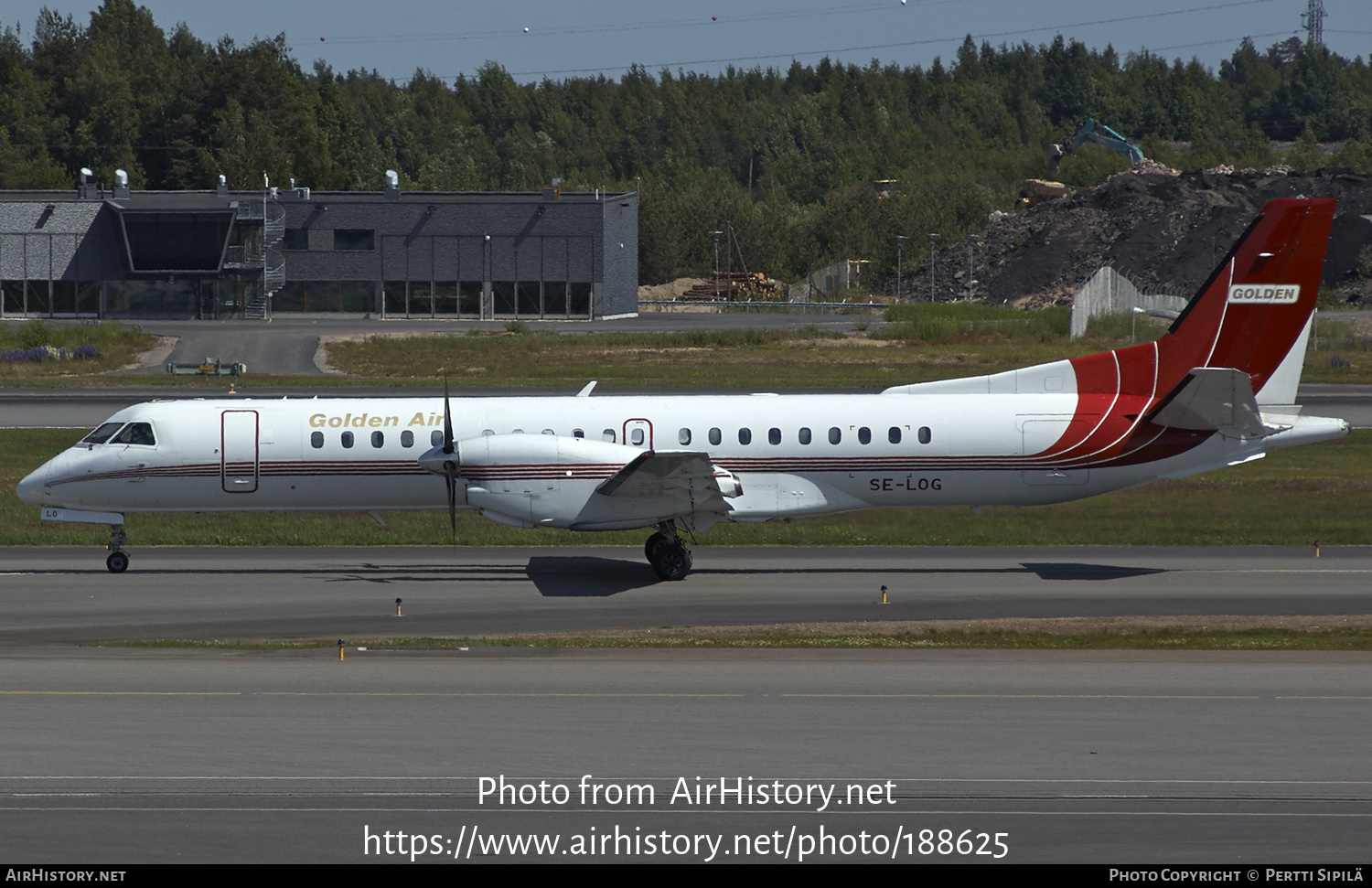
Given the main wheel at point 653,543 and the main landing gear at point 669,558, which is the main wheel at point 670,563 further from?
the main wheel at point 653,543

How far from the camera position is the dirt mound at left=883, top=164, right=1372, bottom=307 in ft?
332

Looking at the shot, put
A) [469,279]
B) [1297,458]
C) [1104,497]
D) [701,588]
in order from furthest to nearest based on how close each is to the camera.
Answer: [469,279] → [1297,458] → [1104,497] → [701,588]

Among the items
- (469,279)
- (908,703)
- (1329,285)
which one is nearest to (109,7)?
(469,279)

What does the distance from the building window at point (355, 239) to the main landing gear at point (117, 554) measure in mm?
74003

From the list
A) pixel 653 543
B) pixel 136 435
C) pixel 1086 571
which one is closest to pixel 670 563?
pixel 653 543

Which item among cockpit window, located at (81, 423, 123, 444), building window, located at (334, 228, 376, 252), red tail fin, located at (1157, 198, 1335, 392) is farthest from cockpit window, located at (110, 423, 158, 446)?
Result: building window, located at (334, 228, 376, 252)

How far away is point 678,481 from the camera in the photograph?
2250 cm

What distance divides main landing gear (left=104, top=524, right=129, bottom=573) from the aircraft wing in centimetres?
921

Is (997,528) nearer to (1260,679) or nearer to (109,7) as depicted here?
(1260,679)

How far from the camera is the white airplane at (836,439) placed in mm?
23750

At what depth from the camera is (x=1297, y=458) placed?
36812 millimetres

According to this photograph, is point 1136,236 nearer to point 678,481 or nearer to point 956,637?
point 678,481

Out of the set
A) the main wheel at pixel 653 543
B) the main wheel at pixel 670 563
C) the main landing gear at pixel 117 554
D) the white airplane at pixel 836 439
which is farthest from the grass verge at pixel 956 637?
the main landing gear at pixel 117 554

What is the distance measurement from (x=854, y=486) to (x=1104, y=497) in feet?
32.6
